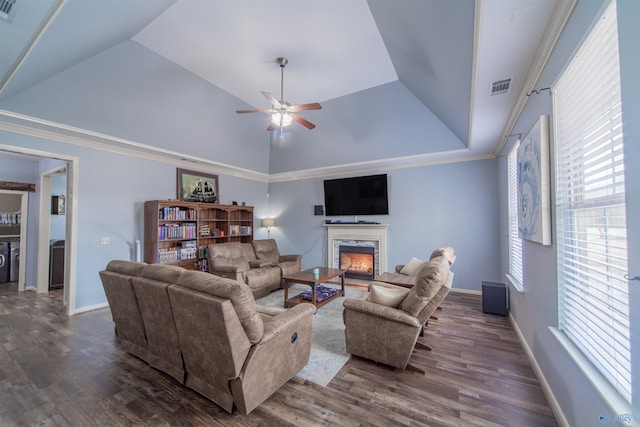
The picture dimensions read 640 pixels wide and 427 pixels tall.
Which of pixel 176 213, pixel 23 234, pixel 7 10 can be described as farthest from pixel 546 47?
pixel 23 234

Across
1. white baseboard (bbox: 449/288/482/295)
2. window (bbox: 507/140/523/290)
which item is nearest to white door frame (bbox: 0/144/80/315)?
window (bbox: 507/140/523/290)

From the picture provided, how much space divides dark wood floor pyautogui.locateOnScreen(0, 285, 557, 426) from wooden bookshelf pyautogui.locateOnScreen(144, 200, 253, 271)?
189 cm

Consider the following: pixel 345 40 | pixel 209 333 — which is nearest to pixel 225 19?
pixel 345 40

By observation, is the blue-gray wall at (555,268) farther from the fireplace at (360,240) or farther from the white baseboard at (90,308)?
the white baseboard at (90,308)

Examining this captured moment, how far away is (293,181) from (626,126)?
6412mm

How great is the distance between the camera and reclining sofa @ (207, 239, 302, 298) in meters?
4.42

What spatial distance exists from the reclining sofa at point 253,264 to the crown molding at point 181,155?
1.95 meters

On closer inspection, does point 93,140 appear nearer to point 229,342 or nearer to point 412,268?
point 229,342

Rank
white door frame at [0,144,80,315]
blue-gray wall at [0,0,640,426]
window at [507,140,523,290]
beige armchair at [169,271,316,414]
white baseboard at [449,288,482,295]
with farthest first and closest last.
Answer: white baseboard at [449,288,482,295], white door frame at [0,144,80,315], window at [507,140,523,290], blue-gray wall at [0,0,640,426], beige armchair at [169,271,316,414]

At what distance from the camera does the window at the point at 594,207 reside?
1146mm

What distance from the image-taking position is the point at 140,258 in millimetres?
4547

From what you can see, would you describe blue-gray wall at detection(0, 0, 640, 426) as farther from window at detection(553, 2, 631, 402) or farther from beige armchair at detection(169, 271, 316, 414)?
beige armchair at detection(169, 271, 316, 414)

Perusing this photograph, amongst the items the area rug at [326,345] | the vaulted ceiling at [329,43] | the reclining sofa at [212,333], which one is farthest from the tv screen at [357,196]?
the reclining sofa at [212,333]

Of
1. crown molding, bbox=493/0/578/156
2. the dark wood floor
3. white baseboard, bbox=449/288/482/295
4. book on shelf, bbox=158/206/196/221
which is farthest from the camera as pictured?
white baseboard, bbox=449/288/482/295
